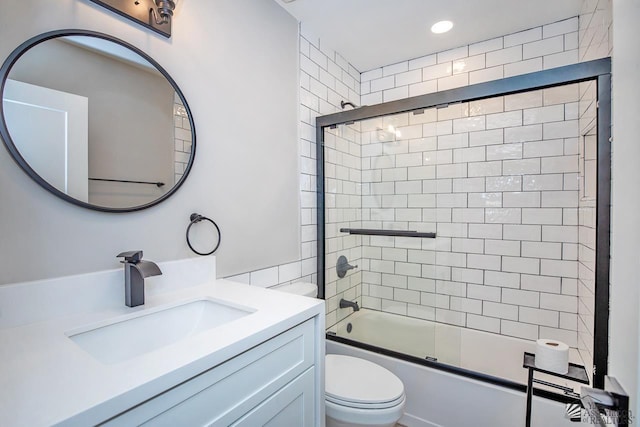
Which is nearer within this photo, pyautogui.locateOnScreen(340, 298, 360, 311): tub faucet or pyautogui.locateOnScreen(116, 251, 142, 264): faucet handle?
pyautogui.locateOnScreen(116, 251, 142, 264): faucet handle

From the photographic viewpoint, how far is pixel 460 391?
5.44 ft

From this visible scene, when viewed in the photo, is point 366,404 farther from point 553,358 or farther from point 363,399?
point 553,358

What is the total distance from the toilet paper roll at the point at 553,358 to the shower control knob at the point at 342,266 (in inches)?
51.5

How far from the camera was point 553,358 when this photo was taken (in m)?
1.33

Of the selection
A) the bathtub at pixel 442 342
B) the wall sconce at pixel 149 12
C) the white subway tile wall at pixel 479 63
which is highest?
the white subway tile wall at pixel 479 63

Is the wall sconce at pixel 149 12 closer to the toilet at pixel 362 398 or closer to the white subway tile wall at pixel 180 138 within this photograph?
the white subway tile wall at pixel 180 138

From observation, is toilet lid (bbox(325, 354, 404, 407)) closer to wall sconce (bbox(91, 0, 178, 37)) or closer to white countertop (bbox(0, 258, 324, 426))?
white countertop (bbox(0, 258, 324, 426))

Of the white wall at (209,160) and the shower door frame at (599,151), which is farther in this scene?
the shower door frame at (599,151)

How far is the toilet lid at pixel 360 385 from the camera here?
1.35 m

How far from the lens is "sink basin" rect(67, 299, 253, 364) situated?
0.88 metres

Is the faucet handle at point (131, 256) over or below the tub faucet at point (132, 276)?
over

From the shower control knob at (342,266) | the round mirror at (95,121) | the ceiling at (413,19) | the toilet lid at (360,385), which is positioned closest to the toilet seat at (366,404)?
the toilet lid at (360,385)

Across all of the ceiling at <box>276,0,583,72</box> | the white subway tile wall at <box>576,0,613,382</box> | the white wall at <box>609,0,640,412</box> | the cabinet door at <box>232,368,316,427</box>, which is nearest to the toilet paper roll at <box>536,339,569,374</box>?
the white subway tile wall at <box>576,0,613,382</box>

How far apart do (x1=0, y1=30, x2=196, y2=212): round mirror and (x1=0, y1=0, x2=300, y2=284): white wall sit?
0.04 meters
